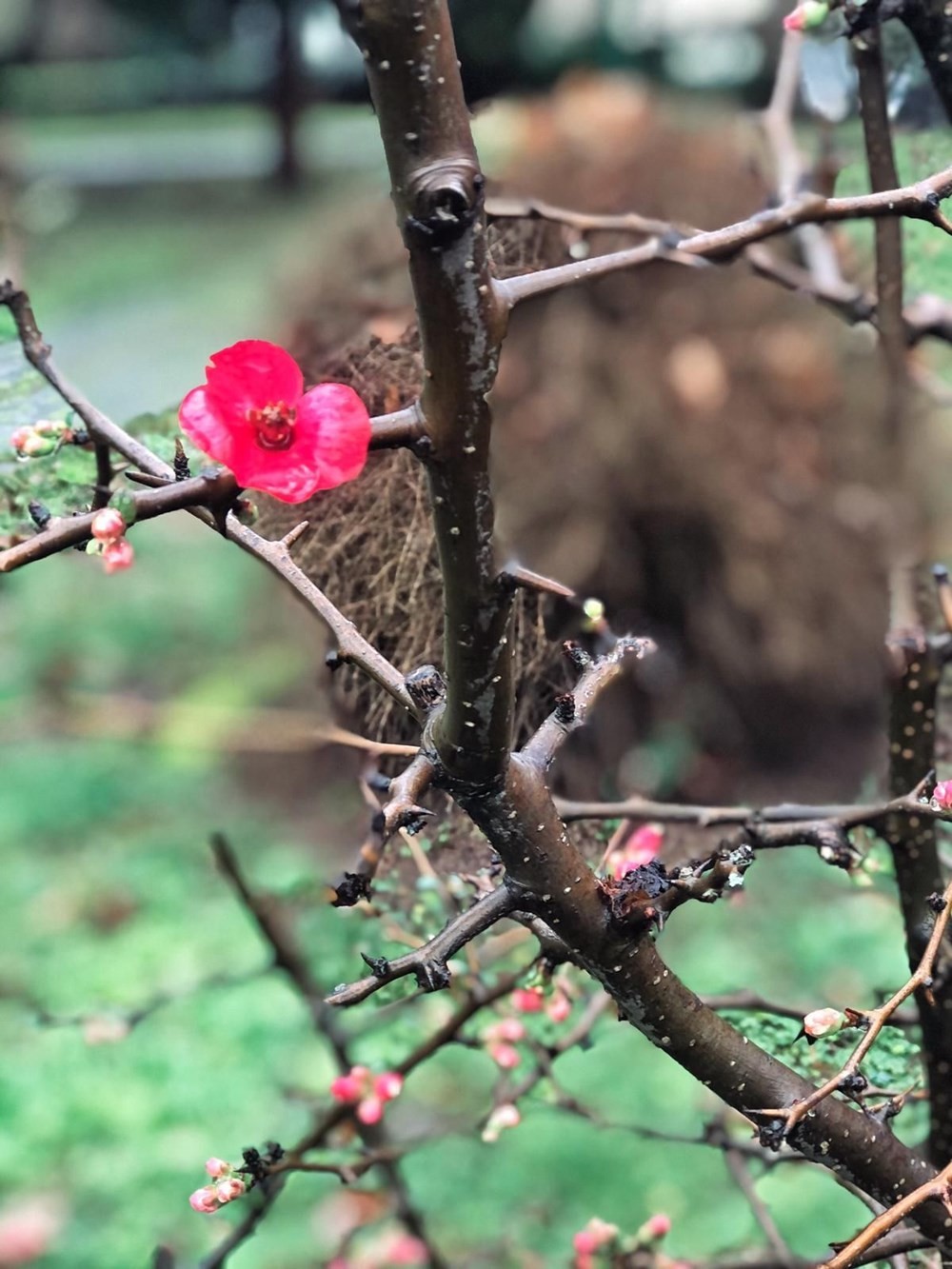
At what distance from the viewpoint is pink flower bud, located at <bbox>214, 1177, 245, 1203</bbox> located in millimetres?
413

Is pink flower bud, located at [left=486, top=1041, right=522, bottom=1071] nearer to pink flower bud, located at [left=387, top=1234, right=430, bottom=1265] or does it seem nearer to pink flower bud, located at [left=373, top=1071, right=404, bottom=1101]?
pink flower bud, located at [left=373, top=1071, right=404, bottom=1101]

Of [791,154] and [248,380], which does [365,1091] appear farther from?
[791,154]

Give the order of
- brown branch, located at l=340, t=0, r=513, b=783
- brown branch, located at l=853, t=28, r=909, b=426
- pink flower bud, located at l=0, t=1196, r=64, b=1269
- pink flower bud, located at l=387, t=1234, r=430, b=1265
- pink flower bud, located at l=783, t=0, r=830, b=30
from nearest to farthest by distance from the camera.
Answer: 1. brown branch, located at l=340, t=0, r=513, b=783
2. pink flower bud, located at l=783, t=0, r=830, b=30
3. brown branch, located at l=853, t=28, r=909, b=426
4. pink flower bud, located at l=387, t=1234, r=430, b=1265
5. pink flower bud, located at l=0, t=1196, r=64, b=1269

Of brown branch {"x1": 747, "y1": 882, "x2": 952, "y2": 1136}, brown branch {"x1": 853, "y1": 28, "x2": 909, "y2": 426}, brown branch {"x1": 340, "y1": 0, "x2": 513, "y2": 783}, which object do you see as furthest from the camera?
brown branch {"x1": 853, "y1": 28, "x2": 909, "y2": 426}

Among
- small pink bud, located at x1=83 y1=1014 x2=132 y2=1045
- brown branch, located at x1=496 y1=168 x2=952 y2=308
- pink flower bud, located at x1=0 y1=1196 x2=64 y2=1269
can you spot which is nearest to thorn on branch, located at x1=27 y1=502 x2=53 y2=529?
brown branch, located at x1=496 y1=168 x2=952 y2=308

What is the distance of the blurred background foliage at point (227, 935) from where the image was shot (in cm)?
78

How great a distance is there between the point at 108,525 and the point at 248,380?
5 cm

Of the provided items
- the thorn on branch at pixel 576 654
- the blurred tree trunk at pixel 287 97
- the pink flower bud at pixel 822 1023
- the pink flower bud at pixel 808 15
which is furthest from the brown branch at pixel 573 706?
the blurred tree trunk at pixel 287 97

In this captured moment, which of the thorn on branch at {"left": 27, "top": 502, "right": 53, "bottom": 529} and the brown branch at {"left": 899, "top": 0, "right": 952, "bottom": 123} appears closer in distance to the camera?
the thorn on branch at {"left": 27, "top": 502, "right": 53, "bottom": 529}

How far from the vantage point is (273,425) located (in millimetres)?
292

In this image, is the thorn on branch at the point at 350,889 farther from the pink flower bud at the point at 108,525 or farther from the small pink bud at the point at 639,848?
the small pink bud at the point at 639,848

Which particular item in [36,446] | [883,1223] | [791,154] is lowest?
[883,1223]

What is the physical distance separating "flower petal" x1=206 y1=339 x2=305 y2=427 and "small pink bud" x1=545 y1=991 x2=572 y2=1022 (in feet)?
1.27

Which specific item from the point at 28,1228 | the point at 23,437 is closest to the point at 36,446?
the point at 23,437
